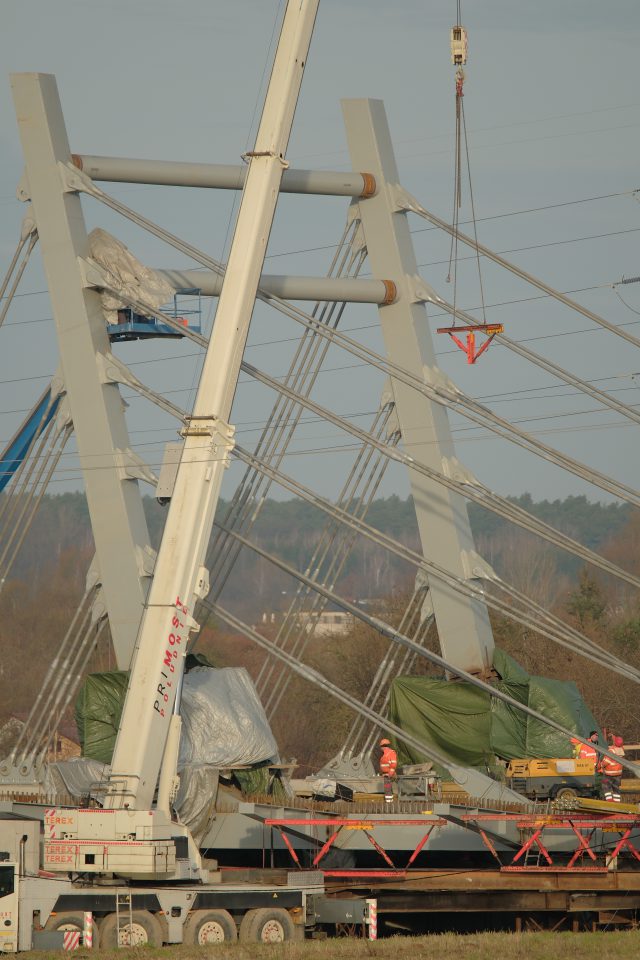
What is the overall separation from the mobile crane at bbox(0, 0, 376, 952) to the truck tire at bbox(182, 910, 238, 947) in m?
0.01

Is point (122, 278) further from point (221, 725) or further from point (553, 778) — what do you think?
point (553, 778)

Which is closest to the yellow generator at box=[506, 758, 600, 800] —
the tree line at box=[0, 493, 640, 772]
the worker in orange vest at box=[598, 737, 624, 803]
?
the worker in orange vest at box=[598, 737, 624, 803]

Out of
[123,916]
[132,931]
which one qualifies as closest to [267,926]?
[132,931]

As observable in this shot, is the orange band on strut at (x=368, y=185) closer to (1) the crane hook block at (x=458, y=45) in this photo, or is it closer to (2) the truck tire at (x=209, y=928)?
(1) the crane hook block at (x=458, y=45)

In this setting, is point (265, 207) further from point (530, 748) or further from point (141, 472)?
point (530, 748)

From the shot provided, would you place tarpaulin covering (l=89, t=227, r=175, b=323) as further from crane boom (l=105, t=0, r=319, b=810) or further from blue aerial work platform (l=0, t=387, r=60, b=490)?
crane boom (l=105, t=0, r=319, b=810)

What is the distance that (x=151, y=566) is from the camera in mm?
30969

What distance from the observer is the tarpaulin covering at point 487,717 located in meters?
33.6

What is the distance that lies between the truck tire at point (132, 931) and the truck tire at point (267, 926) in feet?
4.52

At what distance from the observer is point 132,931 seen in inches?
867

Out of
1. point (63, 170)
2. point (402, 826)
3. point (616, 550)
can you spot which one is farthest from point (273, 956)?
point (616, 550)

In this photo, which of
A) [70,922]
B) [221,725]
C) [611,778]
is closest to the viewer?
[70,922]

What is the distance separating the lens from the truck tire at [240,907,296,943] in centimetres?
2300

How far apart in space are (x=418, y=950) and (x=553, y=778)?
1210 centimetres
